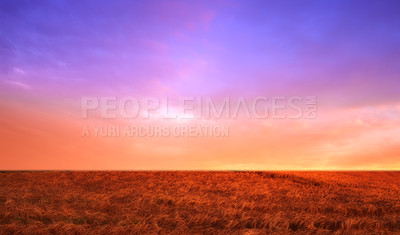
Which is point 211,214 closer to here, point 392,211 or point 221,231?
point 221,231

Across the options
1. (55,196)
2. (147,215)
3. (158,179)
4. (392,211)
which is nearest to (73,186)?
(55,196)

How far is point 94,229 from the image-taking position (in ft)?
20.9

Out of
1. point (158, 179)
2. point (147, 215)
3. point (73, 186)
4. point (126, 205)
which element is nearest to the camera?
point (147, 215)

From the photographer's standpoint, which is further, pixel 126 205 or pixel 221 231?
pixel 126 205

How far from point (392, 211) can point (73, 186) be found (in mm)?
11682

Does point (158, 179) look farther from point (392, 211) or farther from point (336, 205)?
point (392, 211)

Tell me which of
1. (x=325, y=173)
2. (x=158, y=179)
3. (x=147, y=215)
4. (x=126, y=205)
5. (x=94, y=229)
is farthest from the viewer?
(x=325, y=173)

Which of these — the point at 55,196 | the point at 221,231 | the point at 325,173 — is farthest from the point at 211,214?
the point at 325,173

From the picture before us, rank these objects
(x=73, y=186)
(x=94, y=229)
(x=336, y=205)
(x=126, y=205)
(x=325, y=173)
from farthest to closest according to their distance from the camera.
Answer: (x=325, y=173)
(x=73, y=186)
(x=336, y=205)
(x=126, y=205)
(x=94, y=229)

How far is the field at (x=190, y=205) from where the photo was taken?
22.0 ft

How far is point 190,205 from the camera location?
8969mm

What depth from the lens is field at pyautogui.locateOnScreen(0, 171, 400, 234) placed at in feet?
22.0

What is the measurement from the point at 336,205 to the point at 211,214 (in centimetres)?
441

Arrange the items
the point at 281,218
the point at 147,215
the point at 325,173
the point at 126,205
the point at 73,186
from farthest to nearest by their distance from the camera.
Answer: the point at 325,173 → the point at 73,186 → the point at 126,205 → the point at 147,215 → the point at 281,218
